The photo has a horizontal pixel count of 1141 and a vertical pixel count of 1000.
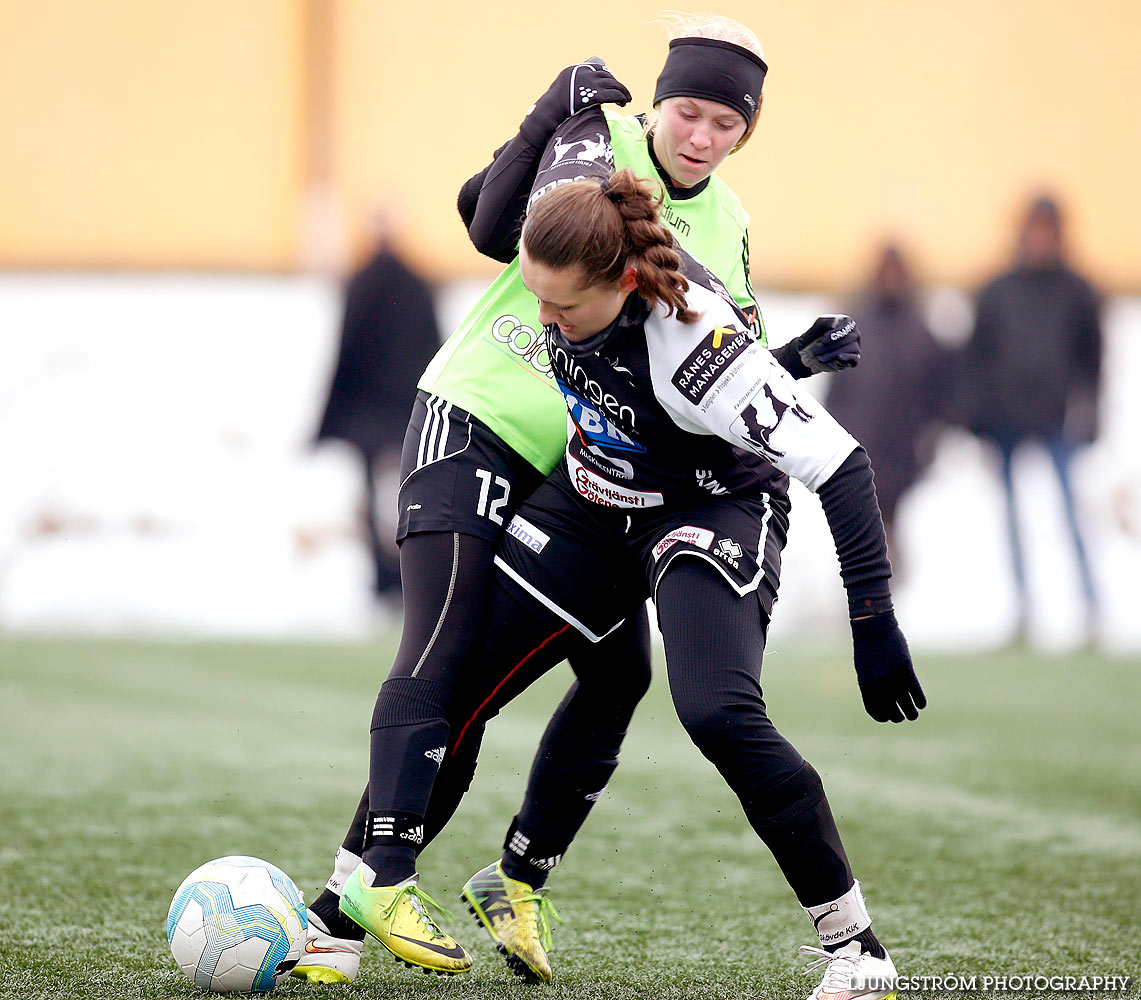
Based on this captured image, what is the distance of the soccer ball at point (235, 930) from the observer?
307 centimetres

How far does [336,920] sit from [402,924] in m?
0.37

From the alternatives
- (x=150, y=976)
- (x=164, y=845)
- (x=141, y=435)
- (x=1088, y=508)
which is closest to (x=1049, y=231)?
(x=1088, y=508)

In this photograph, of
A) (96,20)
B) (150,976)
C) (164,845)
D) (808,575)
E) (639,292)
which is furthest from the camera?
(96,20)

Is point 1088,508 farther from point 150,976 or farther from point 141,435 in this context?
point 150,976

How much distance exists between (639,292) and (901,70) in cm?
1099

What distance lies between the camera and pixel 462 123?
42.5 feet

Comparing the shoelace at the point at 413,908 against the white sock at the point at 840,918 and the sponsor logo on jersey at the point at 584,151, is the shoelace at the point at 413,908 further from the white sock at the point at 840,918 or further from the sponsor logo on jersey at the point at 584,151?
the sponsor logo on jersey at the point at 584,151

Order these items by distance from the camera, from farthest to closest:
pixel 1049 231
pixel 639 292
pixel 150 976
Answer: pixel 1049 231 → pixel 150 976 → pixel 639 292

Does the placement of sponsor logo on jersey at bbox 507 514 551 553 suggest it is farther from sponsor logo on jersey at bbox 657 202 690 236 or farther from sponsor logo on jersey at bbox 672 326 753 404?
sponsor logo on jersey at bbox 657 202 690 236

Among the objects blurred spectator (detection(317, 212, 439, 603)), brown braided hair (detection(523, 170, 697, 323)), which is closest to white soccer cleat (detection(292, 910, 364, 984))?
brown braided hair (detection(523, 170, 697, 323))

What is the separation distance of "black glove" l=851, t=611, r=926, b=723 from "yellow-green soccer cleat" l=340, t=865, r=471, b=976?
907 millimetres

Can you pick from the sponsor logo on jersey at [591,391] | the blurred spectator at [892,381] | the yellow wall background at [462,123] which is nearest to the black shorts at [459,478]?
the sponsor logo on jersey at [591,391]

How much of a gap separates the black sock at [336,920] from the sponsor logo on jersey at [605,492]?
0.98 metres

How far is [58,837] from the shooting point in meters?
4.51
